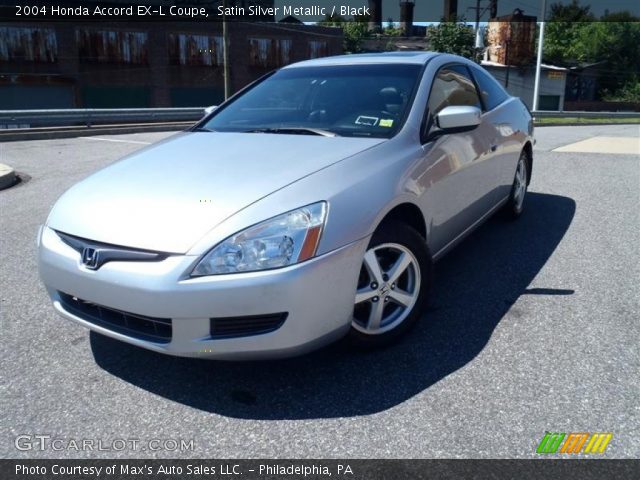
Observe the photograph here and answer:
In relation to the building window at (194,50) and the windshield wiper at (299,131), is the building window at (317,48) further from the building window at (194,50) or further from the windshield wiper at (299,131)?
the windshield wiper at (299,131)

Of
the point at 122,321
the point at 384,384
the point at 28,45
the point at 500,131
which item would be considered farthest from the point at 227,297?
the point at 28,45

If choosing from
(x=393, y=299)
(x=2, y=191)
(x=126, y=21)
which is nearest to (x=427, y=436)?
(x=393, y=299)

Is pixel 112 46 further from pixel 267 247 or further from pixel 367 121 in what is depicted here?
pixel 267 247

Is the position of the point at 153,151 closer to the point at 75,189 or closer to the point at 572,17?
the point at 75,189

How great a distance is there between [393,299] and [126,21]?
34.3 metres

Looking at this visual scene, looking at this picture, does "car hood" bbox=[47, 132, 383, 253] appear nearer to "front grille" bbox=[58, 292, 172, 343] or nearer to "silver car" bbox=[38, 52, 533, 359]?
"silver car" bbox=[38, 52, 533, 359]

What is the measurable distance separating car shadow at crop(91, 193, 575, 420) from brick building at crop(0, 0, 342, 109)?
31.9 m

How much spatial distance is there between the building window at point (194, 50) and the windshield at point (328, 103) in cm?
3233

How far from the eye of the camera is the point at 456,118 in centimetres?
323

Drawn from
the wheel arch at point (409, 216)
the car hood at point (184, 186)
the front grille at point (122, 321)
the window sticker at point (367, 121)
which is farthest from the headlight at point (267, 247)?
the window sticker at point (367, 121)

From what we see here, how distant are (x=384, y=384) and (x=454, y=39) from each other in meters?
45.5

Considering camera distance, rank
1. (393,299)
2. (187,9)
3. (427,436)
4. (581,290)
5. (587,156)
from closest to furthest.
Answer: (427,436)
(393,299)
(581,290)
(587,156)
(187,9)

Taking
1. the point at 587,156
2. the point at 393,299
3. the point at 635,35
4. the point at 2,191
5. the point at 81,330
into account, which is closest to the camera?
the point at 393,299

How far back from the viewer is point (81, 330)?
3.19 m
